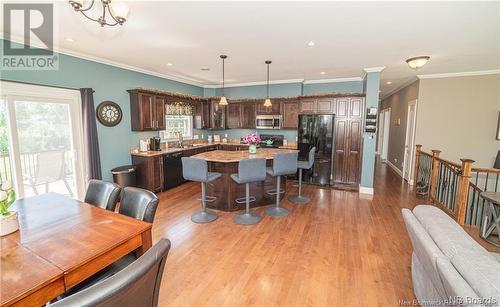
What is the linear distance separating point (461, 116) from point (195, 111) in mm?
6733

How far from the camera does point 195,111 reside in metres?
6.83

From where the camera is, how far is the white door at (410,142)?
5972 mm

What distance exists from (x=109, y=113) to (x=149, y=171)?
1.37 m

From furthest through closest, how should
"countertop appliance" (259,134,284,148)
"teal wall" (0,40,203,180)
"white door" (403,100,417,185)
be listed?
"countertop appliance" (259,134,284,148) → "white door" (403,100,417,185) → "teal wall" (0,40,203,180)

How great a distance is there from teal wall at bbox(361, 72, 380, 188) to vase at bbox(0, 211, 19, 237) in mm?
5585

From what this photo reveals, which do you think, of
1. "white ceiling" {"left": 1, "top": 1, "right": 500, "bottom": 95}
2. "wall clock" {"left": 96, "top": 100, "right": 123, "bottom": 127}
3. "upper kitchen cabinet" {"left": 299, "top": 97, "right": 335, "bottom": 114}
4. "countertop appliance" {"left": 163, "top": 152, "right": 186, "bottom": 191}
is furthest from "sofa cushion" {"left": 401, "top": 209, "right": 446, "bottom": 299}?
"wall clock" {"left": 96, "top": 100, "right": 123, "bottom": 127}

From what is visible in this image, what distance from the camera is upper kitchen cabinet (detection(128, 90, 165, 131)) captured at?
16.1ft

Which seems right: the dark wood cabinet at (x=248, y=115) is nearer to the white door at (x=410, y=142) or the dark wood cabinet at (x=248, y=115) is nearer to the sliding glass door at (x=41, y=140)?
the sliding glass door at (x=41, y=140)

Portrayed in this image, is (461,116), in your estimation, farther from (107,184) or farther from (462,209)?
(107,184)

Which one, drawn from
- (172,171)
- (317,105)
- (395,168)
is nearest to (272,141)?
(317,105)

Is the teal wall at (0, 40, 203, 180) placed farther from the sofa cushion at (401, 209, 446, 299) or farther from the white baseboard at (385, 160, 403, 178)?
the white baseboard at (385, 160, 403, 178)

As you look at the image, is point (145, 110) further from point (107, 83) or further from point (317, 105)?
point (317, 105)

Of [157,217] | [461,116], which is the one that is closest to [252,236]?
[157,217]

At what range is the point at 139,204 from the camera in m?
2.07
